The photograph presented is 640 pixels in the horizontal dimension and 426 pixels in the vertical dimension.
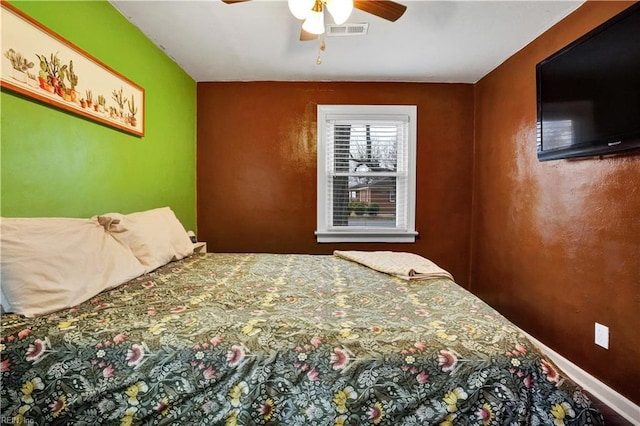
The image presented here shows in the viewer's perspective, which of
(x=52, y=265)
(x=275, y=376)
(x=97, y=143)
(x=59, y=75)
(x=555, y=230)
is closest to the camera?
(x=275, y=376)

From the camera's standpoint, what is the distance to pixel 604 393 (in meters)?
1.83

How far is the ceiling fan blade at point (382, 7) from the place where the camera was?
1.63 m

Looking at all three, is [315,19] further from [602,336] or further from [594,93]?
[602,336]

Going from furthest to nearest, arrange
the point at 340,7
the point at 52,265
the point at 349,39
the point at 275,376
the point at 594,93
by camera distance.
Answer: the point at 349,39, the point at 594,93, the point at 340,7, the point at 52,265, the point at 275,376

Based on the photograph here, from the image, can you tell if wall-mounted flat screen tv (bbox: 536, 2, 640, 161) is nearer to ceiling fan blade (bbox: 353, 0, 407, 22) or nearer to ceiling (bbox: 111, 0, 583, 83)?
ceiling (bbox: 111, 0, 583, 83)

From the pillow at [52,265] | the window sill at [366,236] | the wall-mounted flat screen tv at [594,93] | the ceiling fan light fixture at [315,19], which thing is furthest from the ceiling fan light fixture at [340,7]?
the window sill at [366,236]

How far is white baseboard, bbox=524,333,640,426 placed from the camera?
1683mm

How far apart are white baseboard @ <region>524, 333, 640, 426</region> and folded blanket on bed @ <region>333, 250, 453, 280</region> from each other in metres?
1.04

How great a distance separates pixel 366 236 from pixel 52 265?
265cm

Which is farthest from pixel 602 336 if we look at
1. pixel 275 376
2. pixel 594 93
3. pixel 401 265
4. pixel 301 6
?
pixel 301 6

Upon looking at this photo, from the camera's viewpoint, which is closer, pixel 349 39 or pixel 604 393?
pixel 604 393

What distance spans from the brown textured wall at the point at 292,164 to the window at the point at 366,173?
9 cm

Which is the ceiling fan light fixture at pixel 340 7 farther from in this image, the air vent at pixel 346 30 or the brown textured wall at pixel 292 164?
the brown textured wall at pixel 292 164

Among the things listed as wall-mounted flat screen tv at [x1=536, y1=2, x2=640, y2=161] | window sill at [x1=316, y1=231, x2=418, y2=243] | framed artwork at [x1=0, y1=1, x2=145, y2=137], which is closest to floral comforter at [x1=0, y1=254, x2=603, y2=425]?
framed artwork at [x1=0, y1=1, x2=145, y2=137]
